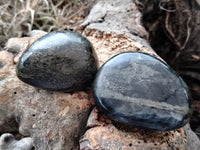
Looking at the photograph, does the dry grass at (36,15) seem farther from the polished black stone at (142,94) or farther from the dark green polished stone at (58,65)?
the polished black stone at (142,94)

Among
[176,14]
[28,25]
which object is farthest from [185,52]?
[28,25]

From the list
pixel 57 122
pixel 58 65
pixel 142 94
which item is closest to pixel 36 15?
pixel 58 65

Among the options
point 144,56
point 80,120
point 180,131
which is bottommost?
point 180,131

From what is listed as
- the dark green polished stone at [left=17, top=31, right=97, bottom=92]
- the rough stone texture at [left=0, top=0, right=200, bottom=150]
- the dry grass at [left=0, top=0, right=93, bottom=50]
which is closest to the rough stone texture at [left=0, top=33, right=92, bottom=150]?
the rough stone texture at [left=0, top=0, right=200, bottom=150]

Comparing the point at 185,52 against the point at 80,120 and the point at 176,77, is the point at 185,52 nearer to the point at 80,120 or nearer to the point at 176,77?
the point at 176,77

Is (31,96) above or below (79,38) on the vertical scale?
below

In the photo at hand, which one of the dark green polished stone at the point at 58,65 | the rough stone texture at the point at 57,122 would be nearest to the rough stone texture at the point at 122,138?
the rough stone texture at the point at 57,122

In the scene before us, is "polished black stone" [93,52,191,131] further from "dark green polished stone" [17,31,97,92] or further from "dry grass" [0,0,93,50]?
"dry grass" [0,0,93,50]
